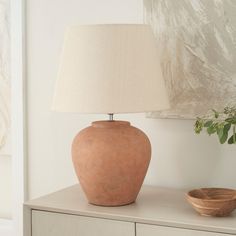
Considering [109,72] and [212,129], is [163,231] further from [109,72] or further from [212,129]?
[109,72]

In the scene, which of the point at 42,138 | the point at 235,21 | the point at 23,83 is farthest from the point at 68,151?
the point at 235,21

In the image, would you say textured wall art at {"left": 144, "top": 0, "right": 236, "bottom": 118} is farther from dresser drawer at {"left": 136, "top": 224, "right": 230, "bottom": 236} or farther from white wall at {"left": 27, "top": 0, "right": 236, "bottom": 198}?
dresser drawer at {"left": 136, "top": 224, "right": 230, "bottom": 236}

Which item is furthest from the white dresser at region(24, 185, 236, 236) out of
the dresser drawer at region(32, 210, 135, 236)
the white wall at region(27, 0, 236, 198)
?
the white wall at region(27, 0, 236, 198)

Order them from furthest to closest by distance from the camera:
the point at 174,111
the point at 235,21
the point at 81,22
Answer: the point at 81,22 < the point at 174,111 < the point at 235,21

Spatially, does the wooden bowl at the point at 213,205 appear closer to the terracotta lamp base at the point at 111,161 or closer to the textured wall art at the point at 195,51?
the terracotta lamp base at the point at 111,161

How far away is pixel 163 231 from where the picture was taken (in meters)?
1.60

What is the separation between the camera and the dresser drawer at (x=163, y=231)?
155cm

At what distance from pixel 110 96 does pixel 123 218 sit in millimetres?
359

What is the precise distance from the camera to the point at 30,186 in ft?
7.73

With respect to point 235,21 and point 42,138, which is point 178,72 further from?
point 42,138

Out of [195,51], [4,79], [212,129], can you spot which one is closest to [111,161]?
[212,129]

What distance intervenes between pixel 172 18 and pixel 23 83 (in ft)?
2.29

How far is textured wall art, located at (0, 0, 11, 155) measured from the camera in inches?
93.0

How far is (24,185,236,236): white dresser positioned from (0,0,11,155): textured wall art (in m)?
0.58
